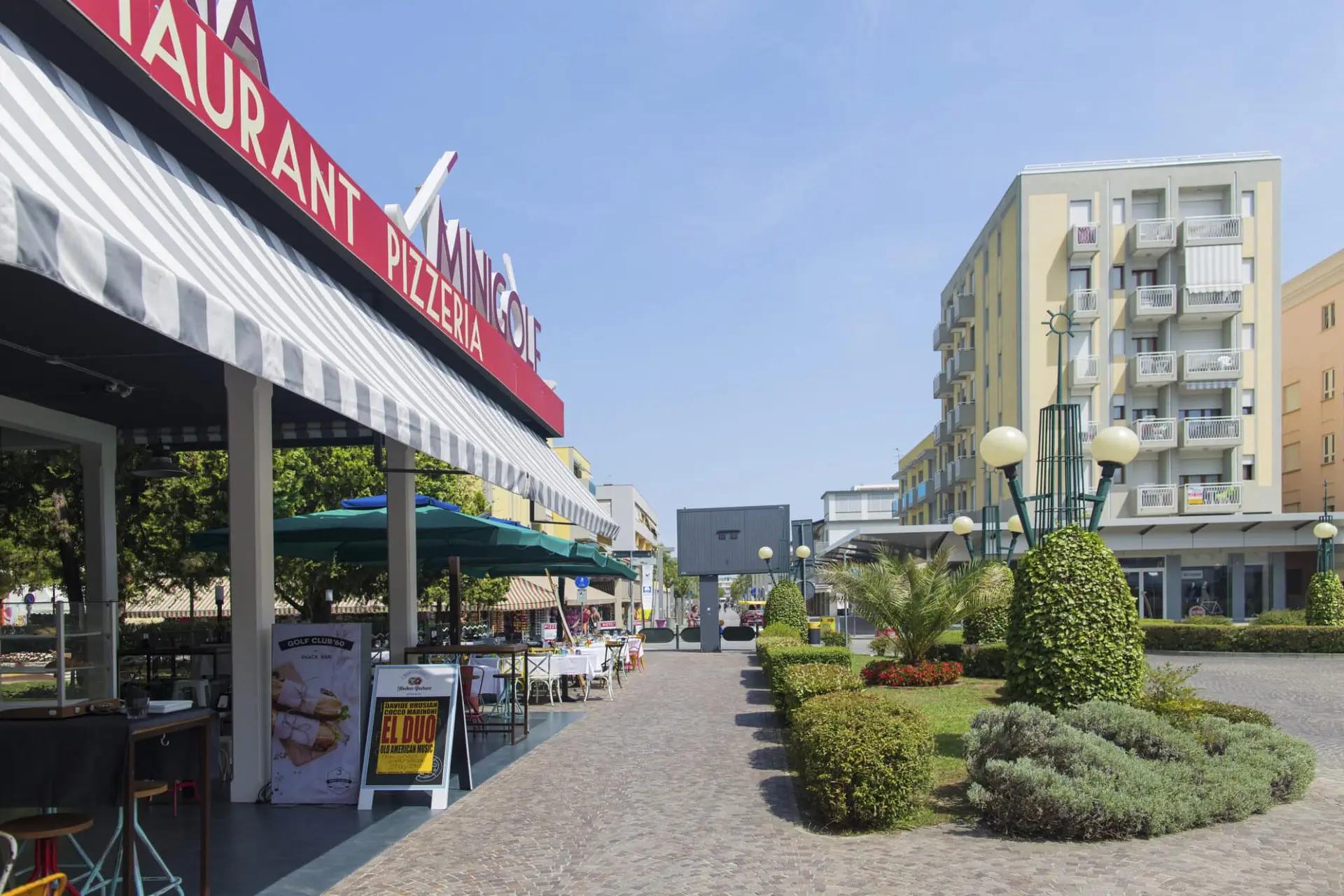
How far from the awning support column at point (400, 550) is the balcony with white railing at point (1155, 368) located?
35290 millimetres

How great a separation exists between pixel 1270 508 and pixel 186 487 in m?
37.7

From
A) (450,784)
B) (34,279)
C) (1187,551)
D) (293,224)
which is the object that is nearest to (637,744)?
(450,784)

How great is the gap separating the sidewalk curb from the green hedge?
2.6 inches

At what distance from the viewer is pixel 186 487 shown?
2112 centimetres

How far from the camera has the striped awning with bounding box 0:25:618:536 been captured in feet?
11.6

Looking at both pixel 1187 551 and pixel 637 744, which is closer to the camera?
pixel 637 744

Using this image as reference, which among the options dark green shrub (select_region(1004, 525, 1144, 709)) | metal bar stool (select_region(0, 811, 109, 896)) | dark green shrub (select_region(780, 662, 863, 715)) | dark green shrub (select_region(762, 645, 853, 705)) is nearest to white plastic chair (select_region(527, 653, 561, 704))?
dark green shrub (select_region(762, 645, 853, 705))

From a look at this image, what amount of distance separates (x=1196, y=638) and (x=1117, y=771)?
2110 cm

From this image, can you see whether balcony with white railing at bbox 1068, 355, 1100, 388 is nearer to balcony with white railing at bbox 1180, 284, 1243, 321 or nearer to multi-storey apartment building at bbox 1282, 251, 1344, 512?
balcony with white railing at bbox 1180, 284, 1243, 321

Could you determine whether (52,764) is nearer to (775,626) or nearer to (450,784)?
(450,784)

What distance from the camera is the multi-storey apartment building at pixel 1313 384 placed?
45438 mm

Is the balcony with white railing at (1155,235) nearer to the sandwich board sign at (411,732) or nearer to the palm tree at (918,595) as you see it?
the palm tree at (918,595)

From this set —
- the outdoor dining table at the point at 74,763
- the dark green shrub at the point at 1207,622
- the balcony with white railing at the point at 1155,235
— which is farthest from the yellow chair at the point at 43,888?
the balcony with white railing at the point at 1155,235

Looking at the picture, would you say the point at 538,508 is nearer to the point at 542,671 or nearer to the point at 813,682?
the point at 542,671
